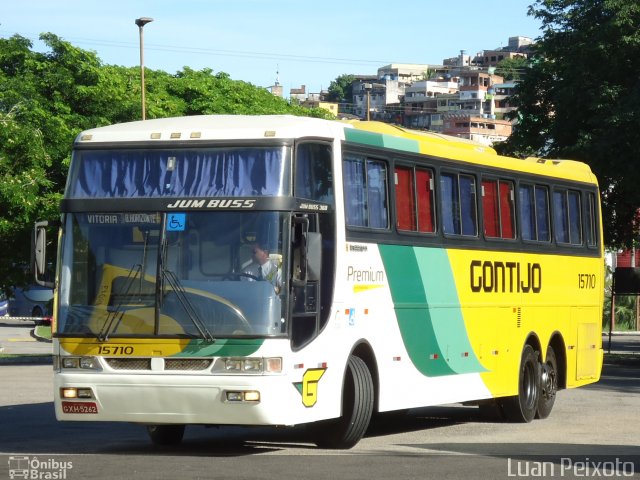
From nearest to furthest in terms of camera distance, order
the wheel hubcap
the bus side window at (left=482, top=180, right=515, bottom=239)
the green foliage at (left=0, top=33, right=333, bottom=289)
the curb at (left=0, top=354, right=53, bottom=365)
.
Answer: the bus side window at (left=482, top=180, right=515, bottom=239) → the wheel hubcap → the green foliage at (left=0, top=33, right=333, bottom=289) → the curb at (left=0, top=354, right=53, bottom=365)

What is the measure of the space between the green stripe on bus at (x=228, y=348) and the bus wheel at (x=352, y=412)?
160 cm

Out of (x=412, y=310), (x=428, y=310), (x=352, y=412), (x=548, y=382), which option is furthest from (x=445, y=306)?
(x=548, y=382)

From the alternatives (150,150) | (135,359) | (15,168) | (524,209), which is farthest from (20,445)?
(15,168)

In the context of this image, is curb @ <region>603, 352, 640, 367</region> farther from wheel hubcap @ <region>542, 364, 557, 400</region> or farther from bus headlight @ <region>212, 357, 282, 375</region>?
bus headlight @ <region>212, 357, 282, 375</region>

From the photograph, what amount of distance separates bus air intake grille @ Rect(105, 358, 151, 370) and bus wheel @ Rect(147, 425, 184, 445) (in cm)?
185

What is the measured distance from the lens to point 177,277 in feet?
45.1

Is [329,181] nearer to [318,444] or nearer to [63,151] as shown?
[318,444]

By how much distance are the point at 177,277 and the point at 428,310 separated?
4.06m

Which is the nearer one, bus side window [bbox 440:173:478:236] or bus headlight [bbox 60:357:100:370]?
bus headlight [bbox 60:357:100:370]

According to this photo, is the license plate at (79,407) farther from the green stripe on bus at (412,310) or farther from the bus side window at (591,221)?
the bus side window at (591,221)

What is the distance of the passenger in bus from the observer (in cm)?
1367

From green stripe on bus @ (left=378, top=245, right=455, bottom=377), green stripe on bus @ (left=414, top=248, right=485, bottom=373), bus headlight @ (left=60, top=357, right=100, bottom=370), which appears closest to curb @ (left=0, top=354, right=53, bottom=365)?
green stripe on bus @ (left=414, top=248, right=485, bottom=373)

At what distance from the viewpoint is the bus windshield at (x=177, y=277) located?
1361 centimetres

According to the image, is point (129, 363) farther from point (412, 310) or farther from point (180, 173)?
point (412, 310)
